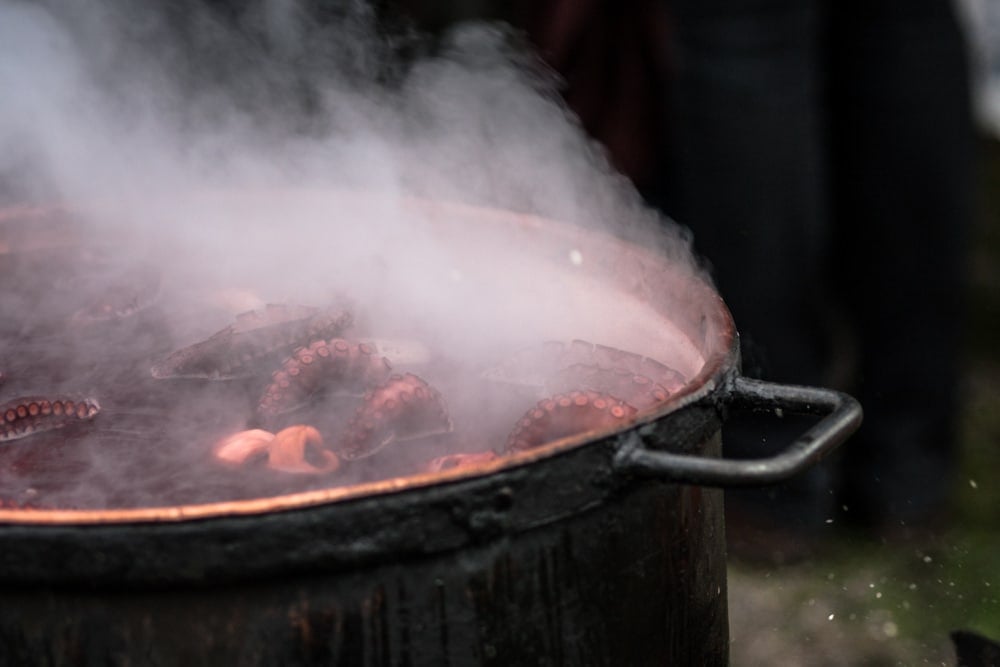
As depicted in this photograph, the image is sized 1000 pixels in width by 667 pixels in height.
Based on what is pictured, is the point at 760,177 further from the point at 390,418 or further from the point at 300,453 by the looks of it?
the point at 300,453

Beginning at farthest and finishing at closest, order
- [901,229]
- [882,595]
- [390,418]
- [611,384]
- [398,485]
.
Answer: [901,229] < [882,595] < [611,384] < [390,418] < [398,485]

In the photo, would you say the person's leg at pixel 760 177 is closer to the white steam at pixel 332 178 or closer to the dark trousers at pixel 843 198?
the dark trousers at pixel 843 198

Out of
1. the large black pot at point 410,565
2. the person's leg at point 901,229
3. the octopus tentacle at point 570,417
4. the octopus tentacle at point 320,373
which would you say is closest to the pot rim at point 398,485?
the large black pot at point 410,565

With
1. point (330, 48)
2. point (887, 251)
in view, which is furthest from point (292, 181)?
point (887, 251)

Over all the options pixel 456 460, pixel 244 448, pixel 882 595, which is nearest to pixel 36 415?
pixel 244 448

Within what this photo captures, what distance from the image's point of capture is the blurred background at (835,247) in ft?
12.4

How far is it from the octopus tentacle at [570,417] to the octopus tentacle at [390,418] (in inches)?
9.0

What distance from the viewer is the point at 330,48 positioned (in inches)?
153

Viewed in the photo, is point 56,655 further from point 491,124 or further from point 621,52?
point 621,52

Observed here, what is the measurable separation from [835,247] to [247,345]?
8.57 ft

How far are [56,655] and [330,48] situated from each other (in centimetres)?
269

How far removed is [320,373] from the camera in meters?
2.21

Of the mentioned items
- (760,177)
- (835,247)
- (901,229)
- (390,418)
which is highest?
(390,418)

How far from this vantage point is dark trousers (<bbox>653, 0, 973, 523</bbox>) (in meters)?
3.81
